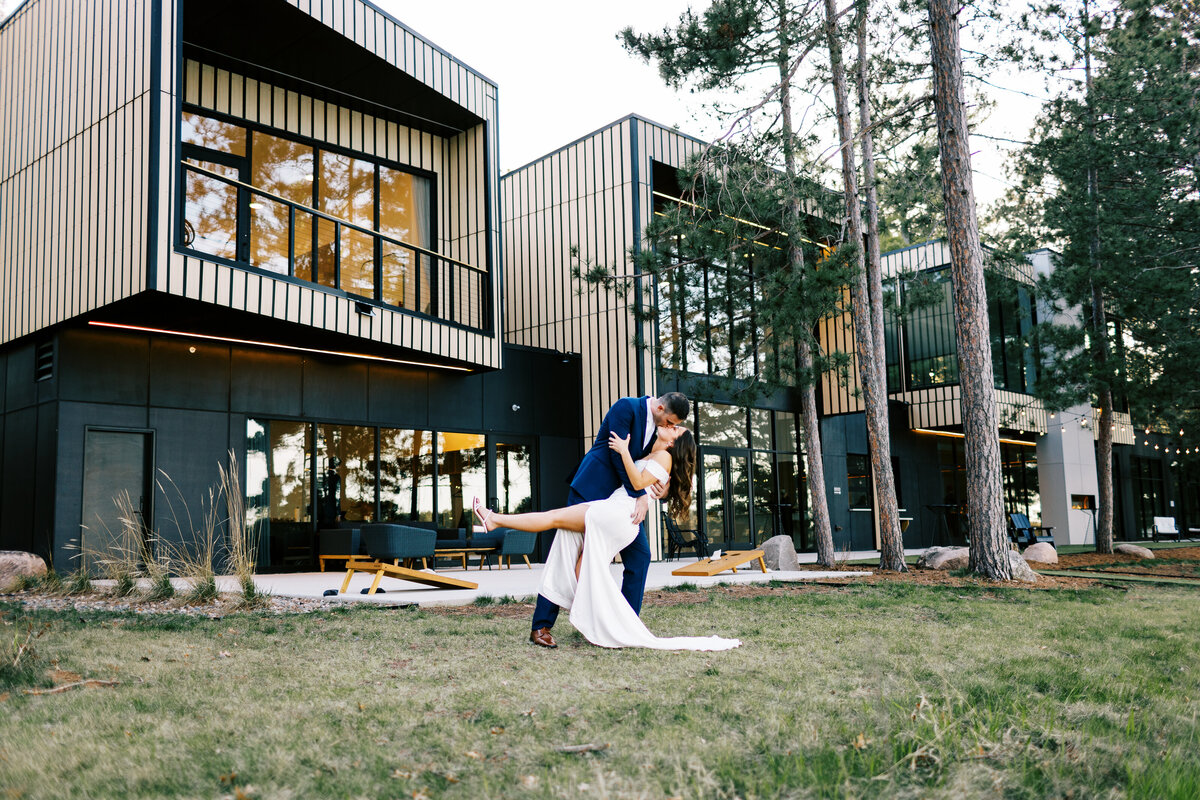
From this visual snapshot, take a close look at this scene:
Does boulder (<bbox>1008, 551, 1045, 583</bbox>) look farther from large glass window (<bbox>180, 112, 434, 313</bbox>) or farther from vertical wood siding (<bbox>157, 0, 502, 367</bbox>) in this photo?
large glass window (<bbox>180, 112, 434, 313</bbox>)

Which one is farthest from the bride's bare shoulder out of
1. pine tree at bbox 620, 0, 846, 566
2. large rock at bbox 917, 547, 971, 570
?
large rock at bbox 917, 547, 971, 570

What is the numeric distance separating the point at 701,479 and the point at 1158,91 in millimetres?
10301

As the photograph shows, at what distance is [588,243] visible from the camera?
1658 cm

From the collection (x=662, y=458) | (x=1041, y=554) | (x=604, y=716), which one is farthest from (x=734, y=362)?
(x=604, y=716)

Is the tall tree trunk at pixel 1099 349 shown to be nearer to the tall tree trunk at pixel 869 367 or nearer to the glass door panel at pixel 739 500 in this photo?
the tall tree trunk at pixel 869 367

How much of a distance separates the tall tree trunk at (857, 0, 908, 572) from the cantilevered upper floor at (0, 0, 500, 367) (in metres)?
5.85

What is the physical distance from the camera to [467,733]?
2.83 m

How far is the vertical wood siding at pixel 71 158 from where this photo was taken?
404 inches

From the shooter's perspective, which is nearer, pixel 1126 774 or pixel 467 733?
pixel 1126 774

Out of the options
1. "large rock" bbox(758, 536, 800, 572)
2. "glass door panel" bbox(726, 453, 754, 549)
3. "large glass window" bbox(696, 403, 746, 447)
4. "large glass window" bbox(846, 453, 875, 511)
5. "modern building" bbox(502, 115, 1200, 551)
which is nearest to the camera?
"large rock" bbox(758, 536, 800, 572)

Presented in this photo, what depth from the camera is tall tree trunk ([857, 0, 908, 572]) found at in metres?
12.4

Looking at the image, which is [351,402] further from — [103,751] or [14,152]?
[103,751]

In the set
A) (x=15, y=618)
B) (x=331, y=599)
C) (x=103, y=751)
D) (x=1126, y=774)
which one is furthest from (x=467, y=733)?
(x=331, y=599)

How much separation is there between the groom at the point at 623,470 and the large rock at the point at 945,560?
8.45m
